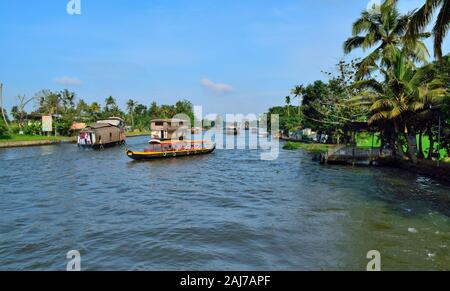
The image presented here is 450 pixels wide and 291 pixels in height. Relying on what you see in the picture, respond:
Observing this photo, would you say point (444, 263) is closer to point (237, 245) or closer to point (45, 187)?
point (237, 245)

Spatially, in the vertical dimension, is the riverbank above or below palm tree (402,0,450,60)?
below

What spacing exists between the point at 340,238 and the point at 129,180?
52.3 feet

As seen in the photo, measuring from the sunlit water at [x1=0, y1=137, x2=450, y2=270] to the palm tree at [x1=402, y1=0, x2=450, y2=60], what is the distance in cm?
639

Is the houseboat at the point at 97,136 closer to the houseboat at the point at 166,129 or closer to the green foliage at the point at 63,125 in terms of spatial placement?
the houseboat at the point at 166,129

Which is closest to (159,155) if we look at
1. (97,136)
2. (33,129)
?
(97,136)

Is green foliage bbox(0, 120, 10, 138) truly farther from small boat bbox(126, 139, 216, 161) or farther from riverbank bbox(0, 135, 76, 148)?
small boat bbox(126, 139, 216, 161)

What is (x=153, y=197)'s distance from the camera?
1814cm

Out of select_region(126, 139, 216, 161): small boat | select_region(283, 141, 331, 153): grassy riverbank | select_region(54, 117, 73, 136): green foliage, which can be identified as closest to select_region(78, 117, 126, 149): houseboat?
select_region(126, 139, 216, 161): small boat

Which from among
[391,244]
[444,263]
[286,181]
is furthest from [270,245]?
[286,181]

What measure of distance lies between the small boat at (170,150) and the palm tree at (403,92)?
19546 mm

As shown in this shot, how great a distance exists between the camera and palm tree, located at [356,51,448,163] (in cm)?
2158

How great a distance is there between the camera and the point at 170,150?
3659cm

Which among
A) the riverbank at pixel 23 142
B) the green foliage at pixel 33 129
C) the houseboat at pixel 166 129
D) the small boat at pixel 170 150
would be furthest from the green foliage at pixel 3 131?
the small boat at pixel 170 150
